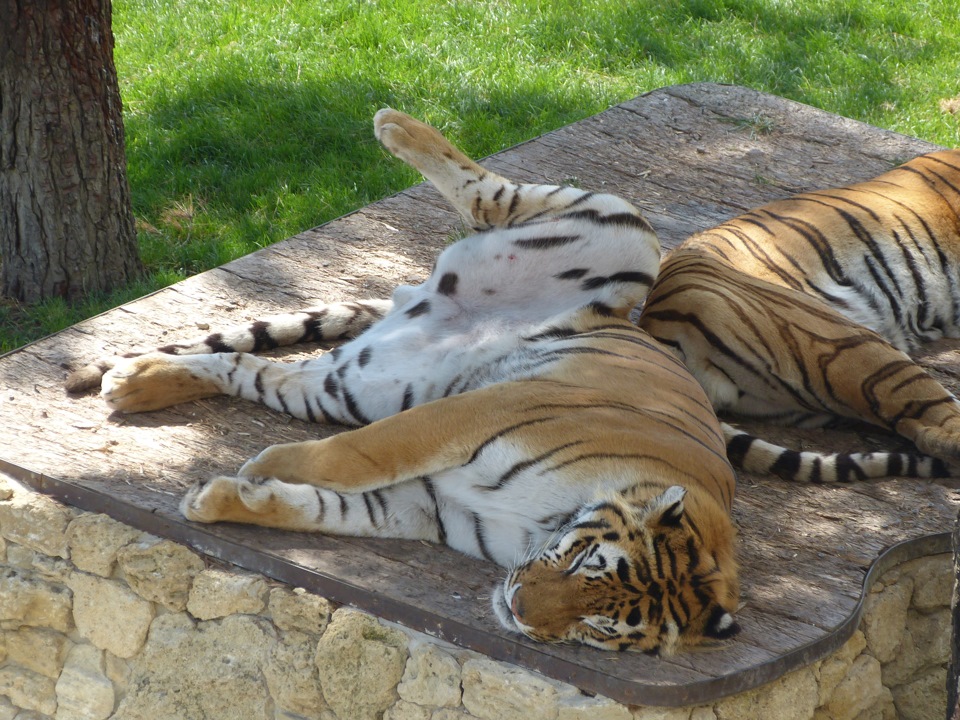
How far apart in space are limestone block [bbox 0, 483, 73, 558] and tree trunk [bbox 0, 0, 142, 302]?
1.71 meters

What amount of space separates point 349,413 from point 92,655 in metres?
0.98

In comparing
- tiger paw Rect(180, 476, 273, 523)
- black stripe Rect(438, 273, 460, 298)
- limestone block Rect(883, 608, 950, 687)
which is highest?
black stripe Rect(438, 273, 460, 298)

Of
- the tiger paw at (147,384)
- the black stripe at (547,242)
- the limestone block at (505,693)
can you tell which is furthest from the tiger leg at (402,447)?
the black stripe at (547,242)

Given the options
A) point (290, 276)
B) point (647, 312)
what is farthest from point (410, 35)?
point (647, 312)

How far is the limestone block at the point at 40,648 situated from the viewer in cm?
304

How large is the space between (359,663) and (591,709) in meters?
0.60

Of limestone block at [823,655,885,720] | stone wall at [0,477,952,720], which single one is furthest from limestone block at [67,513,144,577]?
limestone block at [823,655,885,720]

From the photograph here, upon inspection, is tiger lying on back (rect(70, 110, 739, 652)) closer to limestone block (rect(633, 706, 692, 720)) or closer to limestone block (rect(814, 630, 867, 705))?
limestone block (rect(633, 706, 692, 720))

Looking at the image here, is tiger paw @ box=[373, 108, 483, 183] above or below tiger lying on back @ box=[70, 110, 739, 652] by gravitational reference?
above

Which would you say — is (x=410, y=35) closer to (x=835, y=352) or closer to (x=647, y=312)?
(x=647, y=312)

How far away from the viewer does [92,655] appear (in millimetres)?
3020

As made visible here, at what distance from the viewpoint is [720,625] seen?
2326 millimetres

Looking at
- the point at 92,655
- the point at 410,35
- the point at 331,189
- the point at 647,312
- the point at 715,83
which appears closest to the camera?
the point at 92,655

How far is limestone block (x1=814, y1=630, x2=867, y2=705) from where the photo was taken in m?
2.68
